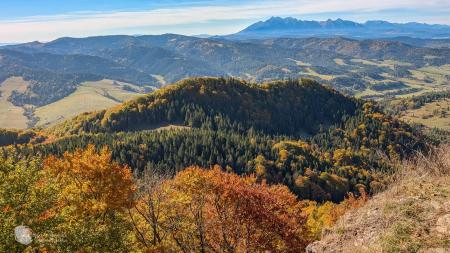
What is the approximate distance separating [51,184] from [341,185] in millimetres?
180181

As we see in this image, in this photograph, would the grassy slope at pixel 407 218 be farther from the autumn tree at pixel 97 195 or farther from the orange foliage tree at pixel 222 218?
the autumn tree at pixel 97 195

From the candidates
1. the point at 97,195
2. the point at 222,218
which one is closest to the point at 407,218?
the point at 222,218

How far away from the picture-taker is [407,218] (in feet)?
97.8

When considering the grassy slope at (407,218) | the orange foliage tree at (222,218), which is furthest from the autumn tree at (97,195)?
the grassy slope at (407,218)

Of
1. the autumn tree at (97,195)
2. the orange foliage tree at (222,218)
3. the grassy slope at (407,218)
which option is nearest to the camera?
the grassy slope at (407,218)

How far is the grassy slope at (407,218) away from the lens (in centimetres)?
2688

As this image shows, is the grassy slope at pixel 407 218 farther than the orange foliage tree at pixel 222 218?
No

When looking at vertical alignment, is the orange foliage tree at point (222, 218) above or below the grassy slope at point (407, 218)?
below

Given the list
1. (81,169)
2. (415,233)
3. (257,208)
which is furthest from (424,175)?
(81,169)

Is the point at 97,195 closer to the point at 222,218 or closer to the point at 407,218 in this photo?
the point at 222,218

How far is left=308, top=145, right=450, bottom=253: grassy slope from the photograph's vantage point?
88.2 feet

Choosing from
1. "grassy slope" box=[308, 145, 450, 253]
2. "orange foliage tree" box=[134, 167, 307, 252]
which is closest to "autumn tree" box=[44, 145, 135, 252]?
"orange foliage tree" box=[134, 167, 307, 252]

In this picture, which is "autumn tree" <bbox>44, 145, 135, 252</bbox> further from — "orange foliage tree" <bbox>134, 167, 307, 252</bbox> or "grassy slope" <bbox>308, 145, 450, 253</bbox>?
"grassy slope" <bbox>308, 145, 450, 253</bbox>

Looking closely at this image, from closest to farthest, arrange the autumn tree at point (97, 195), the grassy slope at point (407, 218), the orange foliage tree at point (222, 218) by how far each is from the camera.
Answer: the grassy slope at point (407, 218) → the autumn tree at point (97, 195) → the orange foliage tree at point (222, 218)
